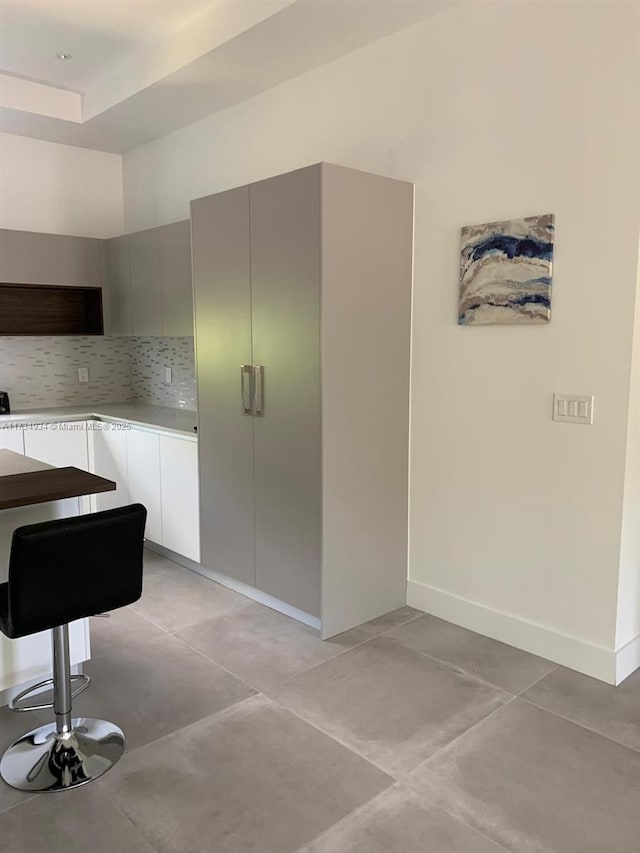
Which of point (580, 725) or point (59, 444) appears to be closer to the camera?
point (580, 725)

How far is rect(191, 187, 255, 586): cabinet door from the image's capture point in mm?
3289

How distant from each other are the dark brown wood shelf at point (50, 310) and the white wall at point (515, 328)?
7.41 ft

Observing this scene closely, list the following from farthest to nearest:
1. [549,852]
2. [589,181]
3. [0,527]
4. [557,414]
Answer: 1. [557,414]
2. [589,181]
3. [0,527]
4. [549,852]

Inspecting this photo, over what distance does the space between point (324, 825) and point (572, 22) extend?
296 cm

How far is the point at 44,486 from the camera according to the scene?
2.30 meters

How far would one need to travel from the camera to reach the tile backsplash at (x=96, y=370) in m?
4.81

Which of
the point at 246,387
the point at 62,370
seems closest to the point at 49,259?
the point at 62,370

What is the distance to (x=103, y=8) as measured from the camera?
3.26 metres

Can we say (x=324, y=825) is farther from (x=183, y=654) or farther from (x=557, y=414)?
(x=557, y=414)

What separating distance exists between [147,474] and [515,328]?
2.46 metres

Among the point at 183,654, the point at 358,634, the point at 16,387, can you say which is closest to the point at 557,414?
the point at 358,634

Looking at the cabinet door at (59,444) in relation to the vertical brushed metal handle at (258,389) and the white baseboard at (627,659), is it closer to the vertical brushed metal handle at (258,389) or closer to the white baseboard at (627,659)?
the vertical brushed metal handle at (258,389)

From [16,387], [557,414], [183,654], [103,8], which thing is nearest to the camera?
[557,414]

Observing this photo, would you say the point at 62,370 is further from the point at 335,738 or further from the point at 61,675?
the point at 335,738
